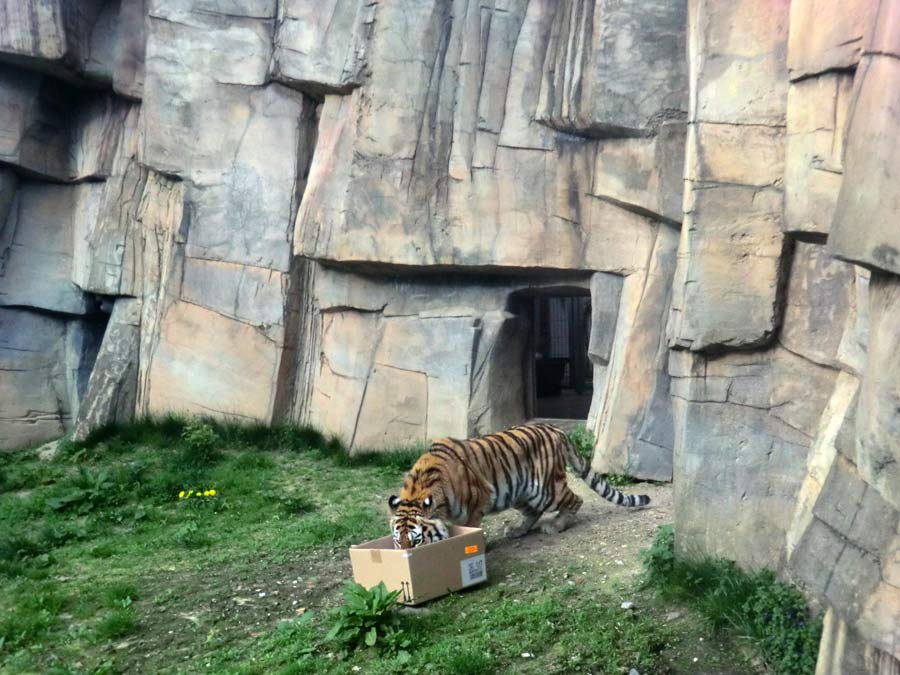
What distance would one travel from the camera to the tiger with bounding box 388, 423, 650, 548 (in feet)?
19.1

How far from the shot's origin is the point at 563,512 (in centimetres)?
650

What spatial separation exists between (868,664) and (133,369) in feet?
28.8

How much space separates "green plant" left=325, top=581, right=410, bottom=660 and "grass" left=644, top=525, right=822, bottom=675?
4.64 feet

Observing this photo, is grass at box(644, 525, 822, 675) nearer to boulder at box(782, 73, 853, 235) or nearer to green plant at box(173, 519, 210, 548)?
boulder at box(782, 73, 853, 235)

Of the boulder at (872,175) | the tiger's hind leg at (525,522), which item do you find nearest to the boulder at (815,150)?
the boulder at (872,175)

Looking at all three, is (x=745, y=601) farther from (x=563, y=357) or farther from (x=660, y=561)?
(x=563, y=357)

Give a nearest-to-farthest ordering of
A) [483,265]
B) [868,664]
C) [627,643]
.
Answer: [868,664]
[627,643]
[483,265]

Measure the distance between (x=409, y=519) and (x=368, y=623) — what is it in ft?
2.99

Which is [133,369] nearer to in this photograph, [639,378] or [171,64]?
[171,64]

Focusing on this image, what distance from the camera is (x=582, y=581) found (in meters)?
5.25

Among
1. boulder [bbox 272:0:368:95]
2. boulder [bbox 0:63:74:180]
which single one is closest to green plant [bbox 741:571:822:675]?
boulder [bbox 272:0:368:95]

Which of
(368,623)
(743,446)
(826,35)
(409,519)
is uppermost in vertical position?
(826,35)

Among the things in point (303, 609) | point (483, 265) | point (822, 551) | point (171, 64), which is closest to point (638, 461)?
point (483, 265)

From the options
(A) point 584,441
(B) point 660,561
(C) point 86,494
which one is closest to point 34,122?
(C) point 86,494
